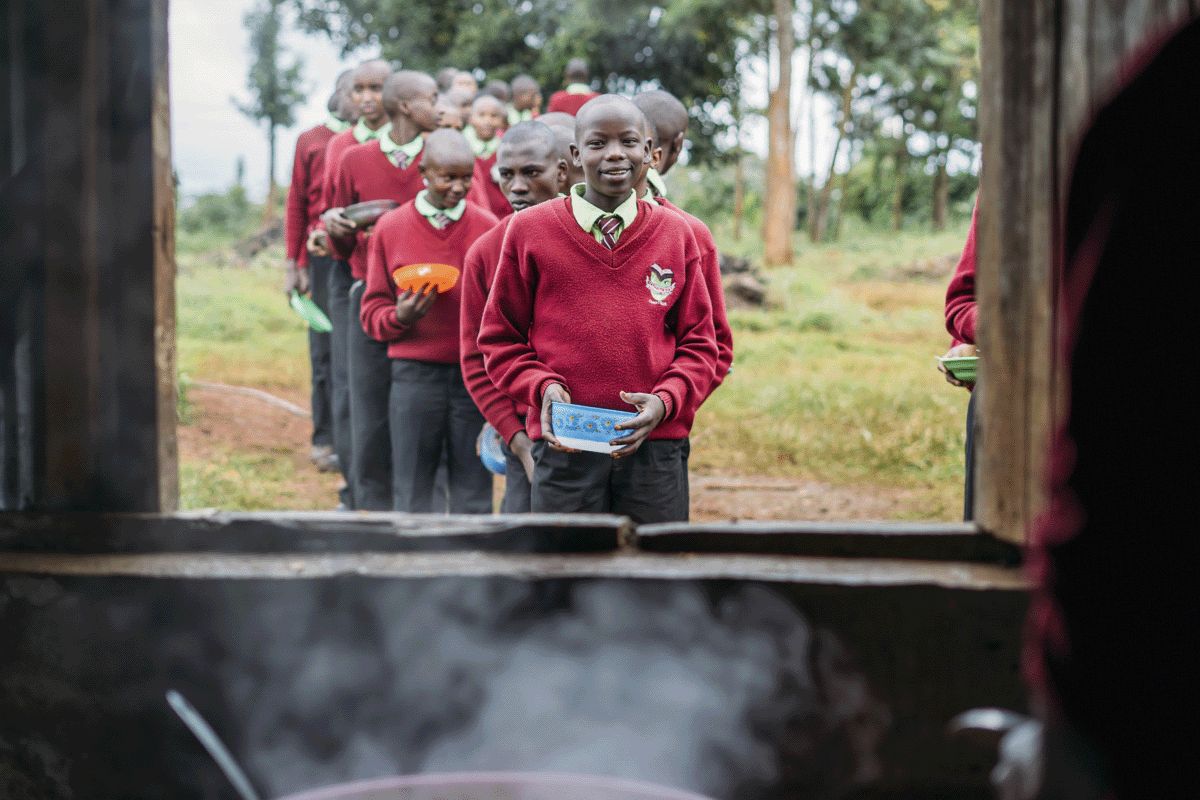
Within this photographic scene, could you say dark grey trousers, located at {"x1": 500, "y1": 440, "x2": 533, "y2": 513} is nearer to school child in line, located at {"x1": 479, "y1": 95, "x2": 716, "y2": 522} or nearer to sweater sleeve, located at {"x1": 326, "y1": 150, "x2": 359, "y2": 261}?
school child in line, located at {"x1": 479, "y1": 95, "x2": 716, "y2": 522}

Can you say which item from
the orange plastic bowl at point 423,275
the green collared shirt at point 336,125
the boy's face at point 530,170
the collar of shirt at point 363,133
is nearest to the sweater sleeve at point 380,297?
the orange plastic bowl at point 423,275

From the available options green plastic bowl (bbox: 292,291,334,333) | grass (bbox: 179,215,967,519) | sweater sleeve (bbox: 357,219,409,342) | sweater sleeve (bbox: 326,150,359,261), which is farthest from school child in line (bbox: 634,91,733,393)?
grass (bbox: 179,215,967,519)

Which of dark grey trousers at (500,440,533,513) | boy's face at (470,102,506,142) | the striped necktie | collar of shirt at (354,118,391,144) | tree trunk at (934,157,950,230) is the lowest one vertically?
dark grey trousers at (500,440,533,513)

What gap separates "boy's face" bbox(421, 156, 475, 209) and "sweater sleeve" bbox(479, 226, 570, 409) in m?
1.37

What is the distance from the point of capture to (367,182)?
5.26 meters

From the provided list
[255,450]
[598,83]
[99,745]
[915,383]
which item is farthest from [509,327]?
[598,83]

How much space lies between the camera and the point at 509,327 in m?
2.96

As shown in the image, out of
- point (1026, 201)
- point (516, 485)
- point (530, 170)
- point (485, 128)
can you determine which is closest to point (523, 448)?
point (516, 485)

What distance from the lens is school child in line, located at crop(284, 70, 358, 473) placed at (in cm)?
634

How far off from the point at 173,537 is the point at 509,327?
1126 millimetres

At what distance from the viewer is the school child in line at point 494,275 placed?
3.24 metres

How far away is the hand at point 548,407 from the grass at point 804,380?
3.74 meters

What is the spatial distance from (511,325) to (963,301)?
57.8 inches

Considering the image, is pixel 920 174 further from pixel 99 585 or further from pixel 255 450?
pixel 99 585
